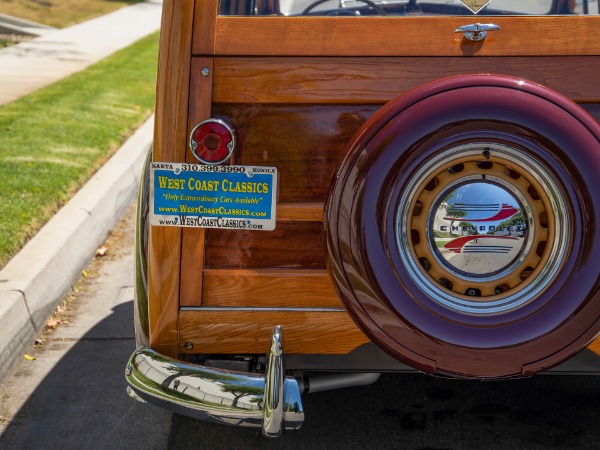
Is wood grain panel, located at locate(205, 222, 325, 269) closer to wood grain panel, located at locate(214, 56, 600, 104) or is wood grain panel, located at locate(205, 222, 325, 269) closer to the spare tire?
the spare tire

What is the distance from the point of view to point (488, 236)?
117 inches

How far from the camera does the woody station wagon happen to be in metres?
2.93

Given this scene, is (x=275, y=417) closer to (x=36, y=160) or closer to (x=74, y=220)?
A: (x=74, y=220)

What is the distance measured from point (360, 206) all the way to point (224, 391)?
0.73 metres

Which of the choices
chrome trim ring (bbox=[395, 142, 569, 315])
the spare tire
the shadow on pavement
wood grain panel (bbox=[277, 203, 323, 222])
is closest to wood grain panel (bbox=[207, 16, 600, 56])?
the spare tire

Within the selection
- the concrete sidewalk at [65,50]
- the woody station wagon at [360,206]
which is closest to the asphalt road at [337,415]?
the woody station wagon at [360,206]

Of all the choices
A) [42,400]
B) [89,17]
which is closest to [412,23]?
[42,400]

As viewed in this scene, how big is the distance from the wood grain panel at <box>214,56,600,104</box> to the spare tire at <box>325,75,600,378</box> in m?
0.19

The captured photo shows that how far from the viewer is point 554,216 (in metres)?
2.97

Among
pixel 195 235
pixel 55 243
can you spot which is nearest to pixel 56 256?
pixel 55 243

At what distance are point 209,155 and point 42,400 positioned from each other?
1.64 meters

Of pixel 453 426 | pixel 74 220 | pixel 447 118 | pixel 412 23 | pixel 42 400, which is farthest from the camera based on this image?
pixel 74 220

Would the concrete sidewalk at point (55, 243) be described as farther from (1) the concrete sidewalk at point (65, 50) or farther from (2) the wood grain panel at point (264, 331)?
(2) the wood grain panel at point (264, 331)

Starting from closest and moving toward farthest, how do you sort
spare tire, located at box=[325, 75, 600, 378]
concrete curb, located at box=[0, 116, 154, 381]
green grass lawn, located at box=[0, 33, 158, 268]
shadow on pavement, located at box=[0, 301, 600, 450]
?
1. spare tire, located at box=[325, 75, 600, 378]
2. shadow on pavement, located at box=[0, 301, 600, 450]
3. concrete curb, located at box=[0, 116, 154, 381]
4. green grass lawn, located at box=[0, 33, 158, 268]
